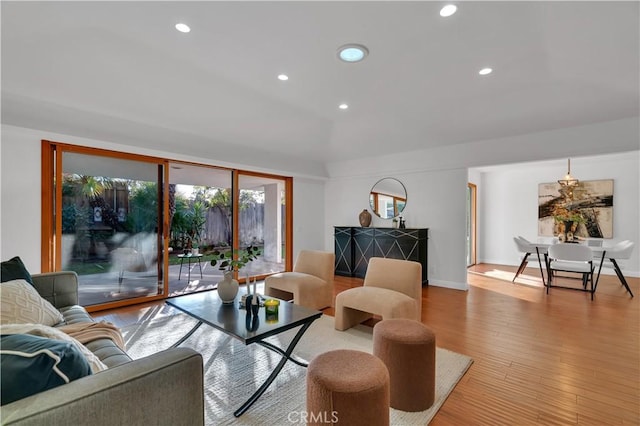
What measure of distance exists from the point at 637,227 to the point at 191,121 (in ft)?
28.4

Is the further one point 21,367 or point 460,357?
point 460,357

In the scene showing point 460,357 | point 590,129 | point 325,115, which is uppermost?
point 325,115

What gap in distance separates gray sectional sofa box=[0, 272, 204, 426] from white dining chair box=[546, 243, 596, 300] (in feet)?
18.7

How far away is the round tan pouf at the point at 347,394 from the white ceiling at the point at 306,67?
2351 millimetres

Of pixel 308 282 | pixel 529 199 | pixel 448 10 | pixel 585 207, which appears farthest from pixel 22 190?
pixel 585 207

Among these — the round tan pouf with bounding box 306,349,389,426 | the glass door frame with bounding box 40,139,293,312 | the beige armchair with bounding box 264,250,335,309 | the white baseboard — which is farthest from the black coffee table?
the white baseboard

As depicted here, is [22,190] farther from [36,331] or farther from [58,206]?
[36,331]

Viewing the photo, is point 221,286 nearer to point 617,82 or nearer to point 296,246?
point 296,246

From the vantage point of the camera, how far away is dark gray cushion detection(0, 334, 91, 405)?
843mm

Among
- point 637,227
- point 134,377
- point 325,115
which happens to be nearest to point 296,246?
point 325,115

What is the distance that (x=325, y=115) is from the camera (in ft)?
13.4

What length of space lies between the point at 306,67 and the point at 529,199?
698 centimetres

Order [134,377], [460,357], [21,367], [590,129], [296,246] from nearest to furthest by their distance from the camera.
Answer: [21,367]
[134,377]
[460,357]
[590,129]
[296,246]

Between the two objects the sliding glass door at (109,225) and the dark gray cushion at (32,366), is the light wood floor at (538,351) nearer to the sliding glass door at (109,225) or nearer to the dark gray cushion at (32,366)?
the sliding glass door at (109,225)
